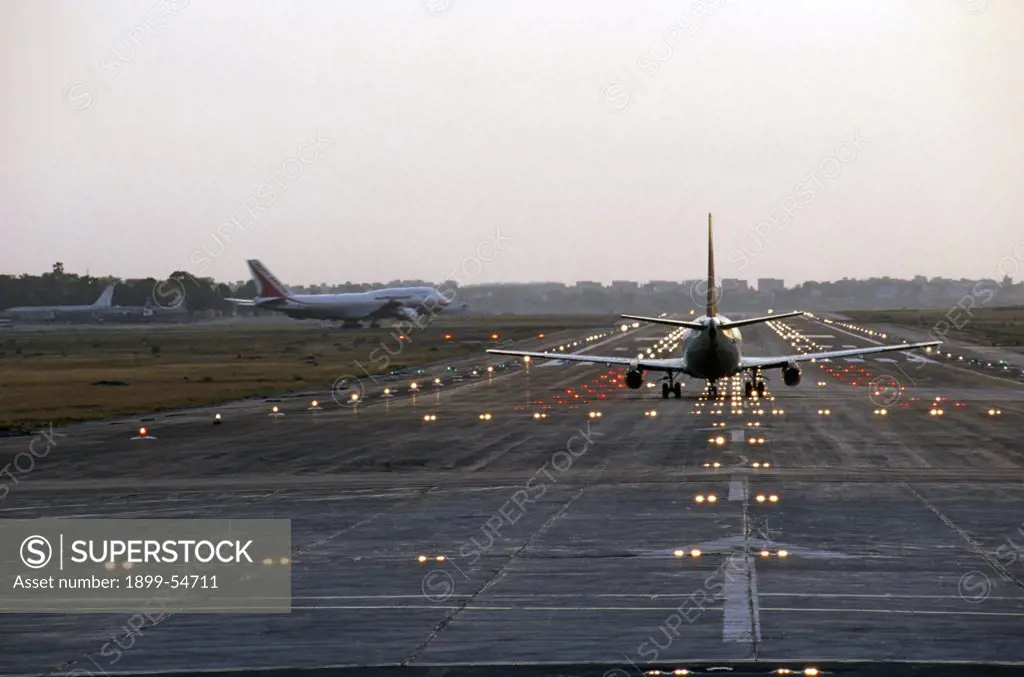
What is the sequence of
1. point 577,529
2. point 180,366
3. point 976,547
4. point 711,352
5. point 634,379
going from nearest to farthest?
point 976,547, point 577,529, point 711,352, point 634,379, point 180,366

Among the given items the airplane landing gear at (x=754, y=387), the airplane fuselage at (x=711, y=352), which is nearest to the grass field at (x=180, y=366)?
the airplane fuselage at (x=711, y=352)

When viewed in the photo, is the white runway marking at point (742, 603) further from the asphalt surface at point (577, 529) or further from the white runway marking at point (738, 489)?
the white runway marking at point (738, 489)

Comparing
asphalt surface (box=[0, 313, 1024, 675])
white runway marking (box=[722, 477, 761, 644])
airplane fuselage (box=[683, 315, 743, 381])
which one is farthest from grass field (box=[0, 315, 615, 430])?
white runway marking (box=[722, 477, 761, 644])

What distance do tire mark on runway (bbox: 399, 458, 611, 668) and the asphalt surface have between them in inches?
3.4

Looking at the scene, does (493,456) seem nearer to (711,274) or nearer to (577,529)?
(577,529)

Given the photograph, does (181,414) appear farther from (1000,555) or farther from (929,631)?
(929,631)

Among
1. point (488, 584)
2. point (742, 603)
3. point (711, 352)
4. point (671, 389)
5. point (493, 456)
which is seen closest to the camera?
point (742, 603)

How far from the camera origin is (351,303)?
18825cm

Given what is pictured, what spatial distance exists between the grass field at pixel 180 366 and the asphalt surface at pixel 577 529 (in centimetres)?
1176

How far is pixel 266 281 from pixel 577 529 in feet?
555

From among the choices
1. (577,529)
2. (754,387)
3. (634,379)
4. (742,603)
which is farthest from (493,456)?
(754,387)

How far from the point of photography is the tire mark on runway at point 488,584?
57.3 feet

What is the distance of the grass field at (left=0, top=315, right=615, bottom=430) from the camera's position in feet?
228

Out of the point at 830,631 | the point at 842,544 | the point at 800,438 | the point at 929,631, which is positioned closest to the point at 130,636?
the point at 830,631
